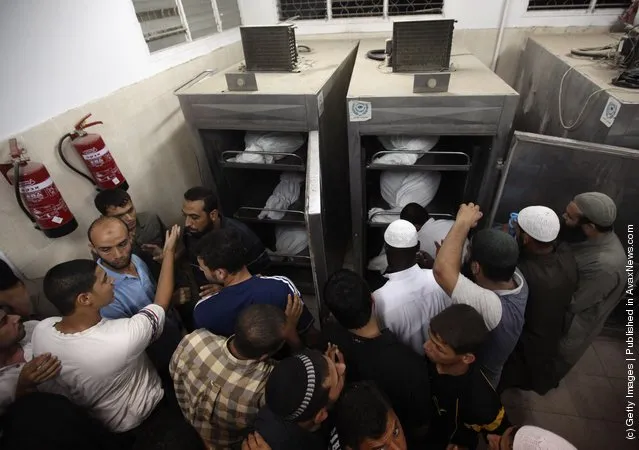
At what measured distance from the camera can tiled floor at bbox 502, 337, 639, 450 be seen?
1868mm

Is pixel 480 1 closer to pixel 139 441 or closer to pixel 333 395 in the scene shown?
pixel 333 395

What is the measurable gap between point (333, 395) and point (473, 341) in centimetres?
53

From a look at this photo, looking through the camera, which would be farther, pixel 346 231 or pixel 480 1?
pixel 346 231

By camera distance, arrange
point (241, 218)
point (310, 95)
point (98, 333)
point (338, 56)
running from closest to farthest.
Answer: point (98, 333), point (310, 95), point (241, 218), point (338, 56)

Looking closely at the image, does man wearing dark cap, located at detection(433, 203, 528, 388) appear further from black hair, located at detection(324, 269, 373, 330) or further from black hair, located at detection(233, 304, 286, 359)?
black hair, located at detection(233, 304, 286, 359)

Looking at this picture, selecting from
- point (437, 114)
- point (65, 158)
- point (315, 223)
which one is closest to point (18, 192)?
point (65, 158)

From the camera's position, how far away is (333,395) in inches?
45.2

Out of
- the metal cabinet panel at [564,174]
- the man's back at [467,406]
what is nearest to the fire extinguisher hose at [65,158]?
the man's back at [467,406]

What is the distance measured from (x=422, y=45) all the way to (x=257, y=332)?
177 cm

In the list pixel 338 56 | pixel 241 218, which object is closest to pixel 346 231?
pixel 241 218

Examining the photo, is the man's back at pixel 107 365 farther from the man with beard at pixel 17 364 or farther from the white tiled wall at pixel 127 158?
the white tiled wall at pixel 127 158

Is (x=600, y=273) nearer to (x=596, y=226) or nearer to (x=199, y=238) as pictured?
(x=596, y=226)

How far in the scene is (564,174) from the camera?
5.70 feet

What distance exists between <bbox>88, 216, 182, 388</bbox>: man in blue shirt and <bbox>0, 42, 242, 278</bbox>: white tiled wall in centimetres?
21
